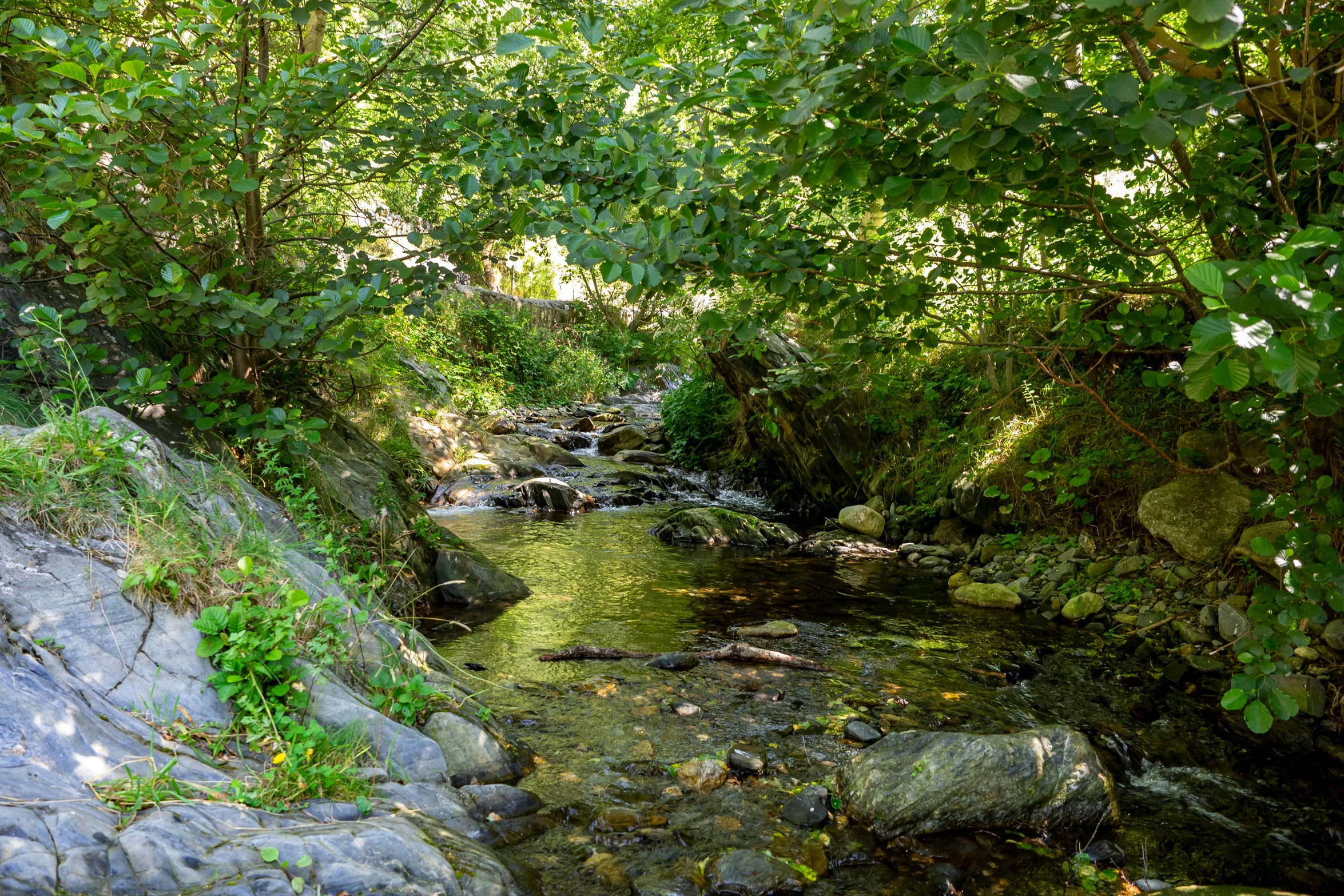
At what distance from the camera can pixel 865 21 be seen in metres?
2.93

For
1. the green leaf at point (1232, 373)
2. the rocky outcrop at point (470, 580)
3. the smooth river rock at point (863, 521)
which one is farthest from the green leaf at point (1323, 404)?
the smooth river rock at point (863, 521)

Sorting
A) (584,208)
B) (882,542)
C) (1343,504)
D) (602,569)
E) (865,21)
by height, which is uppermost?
(865,21)

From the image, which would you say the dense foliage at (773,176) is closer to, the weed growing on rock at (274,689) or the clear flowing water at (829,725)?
the clear flowing water at (829,725)

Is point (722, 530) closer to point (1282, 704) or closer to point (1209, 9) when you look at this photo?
point (1282, 704)

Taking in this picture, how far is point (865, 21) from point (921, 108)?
39 centimetres

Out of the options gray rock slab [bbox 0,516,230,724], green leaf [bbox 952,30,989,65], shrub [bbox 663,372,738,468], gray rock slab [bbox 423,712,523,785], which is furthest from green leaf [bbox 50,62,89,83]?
shrub [bbox 663,372,738,468]

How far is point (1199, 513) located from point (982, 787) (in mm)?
4396

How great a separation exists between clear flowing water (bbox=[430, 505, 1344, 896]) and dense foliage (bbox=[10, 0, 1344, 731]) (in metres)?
0.96

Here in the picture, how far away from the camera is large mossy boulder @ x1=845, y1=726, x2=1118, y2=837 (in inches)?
138

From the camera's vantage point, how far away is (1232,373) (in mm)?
1893

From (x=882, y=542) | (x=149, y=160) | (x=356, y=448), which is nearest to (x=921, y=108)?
(x=149, y=160)

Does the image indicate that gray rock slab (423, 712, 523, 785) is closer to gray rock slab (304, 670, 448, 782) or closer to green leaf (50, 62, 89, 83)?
gray rock slab (304, 670, 448, 782)

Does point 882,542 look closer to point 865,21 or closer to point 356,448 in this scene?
point 356,448

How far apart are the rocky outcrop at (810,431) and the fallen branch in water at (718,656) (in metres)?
5.39
